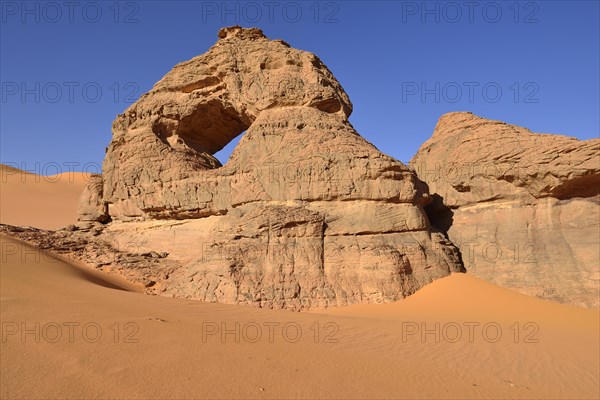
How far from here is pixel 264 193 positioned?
37.1 ft

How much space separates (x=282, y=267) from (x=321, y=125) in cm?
475

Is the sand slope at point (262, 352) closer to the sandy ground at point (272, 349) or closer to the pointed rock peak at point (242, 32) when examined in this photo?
the sandy ground at point (272, 349)

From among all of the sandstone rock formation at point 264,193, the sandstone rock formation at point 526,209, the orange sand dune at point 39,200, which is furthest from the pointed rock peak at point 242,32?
the orange sand dune at point 39,200

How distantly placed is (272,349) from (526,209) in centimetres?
854

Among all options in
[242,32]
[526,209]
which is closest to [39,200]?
[242,32]

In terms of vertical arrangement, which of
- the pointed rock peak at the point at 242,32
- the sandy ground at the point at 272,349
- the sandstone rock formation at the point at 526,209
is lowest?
the sandy ground at the point at 272,349

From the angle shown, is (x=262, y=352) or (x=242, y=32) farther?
(x=242, y=32)

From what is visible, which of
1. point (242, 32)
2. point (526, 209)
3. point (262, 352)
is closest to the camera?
point (262, 352)

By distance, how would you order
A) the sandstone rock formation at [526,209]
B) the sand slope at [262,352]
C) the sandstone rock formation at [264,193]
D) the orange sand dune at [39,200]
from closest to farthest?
1. the sand slope at [262,352]
2. the sandstone rock formation at [526,209]
3. the sandstone rock formation at [264,193]
4. the orange sand dune at [39,200]

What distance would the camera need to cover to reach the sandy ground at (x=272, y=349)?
381 centimetres

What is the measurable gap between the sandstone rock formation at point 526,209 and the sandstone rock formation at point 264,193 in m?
1.08

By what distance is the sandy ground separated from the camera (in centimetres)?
381

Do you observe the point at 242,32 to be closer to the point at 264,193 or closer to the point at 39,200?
the point at 264,193

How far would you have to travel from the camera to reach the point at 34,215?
41375mm
